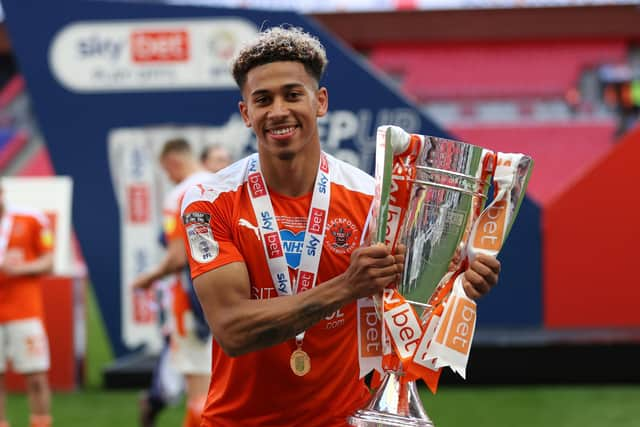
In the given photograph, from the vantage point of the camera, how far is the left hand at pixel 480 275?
7.83ft

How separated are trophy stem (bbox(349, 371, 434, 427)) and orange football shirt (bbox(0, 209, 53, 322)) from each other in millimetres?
4250

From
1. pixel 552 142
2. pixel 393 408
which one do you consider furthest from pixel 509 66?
pixel 393 408

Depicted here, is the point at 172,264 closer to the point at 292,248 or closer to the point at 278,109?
the point at 292,248

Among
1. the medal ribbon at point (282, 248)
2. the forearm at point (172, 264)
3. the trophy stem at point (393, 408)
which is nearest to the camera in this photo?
the trophy stem at point (393, 408)

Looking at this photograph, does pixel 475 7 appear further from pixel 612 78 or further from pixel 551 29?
pixel 612 78

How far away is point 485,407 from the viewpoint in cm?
731

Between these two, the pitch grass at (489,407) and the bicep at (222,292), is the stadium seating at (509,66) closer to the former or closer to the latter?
the pitch grass at (489,407)

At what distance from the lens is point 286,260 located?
2.54 meters

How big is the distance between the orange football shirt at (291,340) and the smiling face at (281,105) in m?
0.18

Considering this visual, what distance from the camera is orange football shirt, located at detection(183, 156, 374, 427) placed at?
254 centimetres

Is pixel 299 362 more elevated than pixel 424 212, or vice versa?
pixel 424 212

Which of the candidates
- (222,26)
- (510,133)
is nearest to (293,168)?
(222,26)

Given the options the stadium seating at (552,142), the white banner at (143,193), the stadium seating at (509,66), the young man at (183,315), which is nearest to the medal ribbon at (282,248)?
the young man at (183,315)

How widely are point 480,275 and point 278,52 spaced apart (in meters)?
0.71
